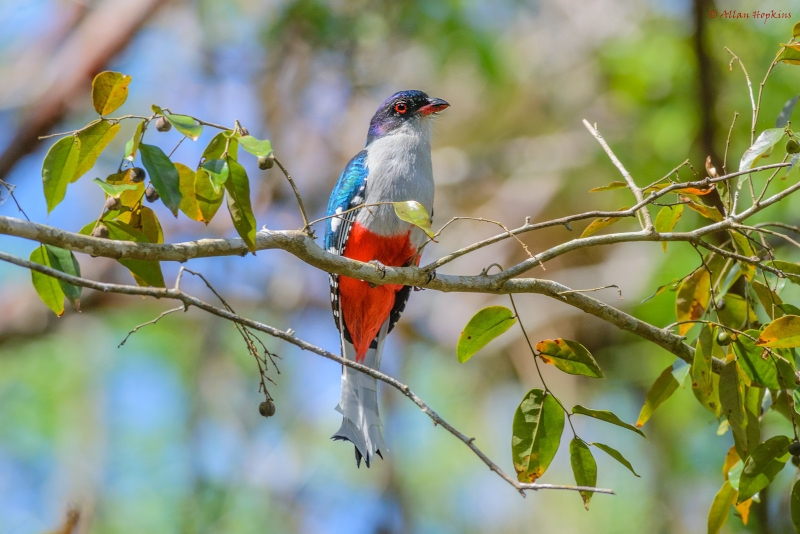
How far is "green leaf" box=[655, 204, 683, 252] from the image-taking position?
9.09 ft

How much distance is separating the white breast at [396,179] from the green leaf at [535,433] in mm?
1614

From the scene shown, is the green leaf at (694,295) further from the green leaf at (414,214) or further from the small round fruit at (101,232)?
the small round fruit at (101,232)

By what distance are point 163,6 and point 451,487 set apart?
623cm

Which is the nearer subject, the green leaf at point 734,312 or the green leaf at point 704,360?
the green leaf at point 704,360

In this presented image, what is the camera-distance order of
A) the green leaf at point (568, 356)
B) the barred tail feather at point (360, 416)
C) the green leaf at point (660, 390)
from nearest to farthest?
1. the green leaf at point (568, 356)
2. the green leaf at point (660, 390)
3. the barred tail feather at point (360, 416)

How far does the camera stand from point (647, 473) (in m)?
7.71

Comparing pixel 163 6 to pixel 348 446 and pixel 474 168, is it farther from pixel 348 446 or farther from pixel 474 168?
pixel 348 446

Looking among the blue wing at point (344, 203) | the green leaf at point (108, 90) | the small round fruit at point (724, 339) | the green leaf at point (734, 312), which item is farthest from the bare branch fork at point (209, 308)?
the blue wing at point (344, 203)

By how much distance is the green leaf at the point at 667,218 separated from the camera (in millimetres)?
2771

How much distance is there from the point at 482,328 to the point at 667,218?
845mm

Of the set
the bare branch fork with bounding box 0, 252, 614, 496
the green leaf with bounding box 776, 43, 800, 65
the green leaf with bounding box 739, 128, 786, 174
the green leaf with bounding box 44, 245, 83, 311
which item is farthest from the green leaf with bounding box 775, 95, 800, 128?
the green leaf with bounding box 44, 245, 83, 311

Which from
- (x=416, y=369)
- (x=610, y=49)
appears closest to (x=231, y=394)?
(x=416, y=369)

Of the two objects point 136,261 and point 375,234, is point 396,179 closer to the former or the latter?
point 375,234

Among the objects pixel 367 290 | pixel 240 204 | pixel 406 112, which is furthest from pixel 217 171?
pixel 406 112
